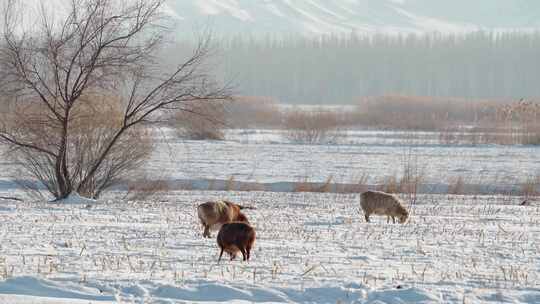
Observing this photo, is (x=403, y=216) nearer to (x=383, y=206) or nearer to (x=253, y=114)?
(x=383, y=206)

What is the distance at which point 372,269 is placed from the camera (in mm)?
10648

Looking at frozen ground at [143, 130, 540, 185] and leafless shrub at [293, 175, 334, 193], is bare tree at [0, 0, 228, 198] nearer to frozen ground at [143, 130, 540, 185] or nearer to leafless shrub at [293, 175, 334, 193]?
frozen ground at [143, 130, 540, 185]

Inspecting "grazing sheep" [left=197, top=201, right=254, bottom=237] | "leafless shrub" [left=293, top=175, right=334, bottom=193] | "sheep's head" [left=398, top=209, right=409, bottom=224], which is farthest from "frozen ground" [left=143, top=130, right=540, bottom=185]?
"grazing sheep" [left=197, top=201, right=254, bottom=237]

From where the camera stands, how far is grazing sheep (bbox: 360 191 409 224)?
54.7 ft

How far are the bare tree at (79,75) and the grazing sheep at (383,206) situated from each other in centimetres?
550

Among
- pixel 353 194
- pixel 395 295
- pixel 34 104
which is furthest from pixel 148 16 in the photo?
pixel 395 295

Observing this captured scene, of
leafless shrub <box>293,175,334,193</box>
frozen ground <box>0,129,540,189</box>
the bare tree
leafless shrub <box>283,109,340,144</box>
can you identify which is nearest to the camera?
the bare tree

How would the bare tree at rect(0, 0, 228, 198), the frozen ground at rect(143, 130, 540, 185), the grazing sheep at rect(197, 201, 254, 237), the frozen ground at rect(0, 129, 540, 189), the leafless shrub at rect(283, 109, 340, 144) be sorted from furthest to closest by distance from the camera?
1. the leafless shrub at rect(283, 109, 340, 144)
2. the frozen ground at rect(143, 130, 540, 185)
3. the frozen ground at rect(0, 129, 540, 189)
4. the bare tree at rect(0, 0, 228, 198)
5. the grazing sheep at rect(197, 201, 254, 237)

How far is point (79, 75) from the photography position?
20.7 metres

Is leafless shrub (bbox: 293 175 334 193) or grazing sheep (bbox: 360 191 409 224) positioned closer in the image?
grazing sheep (bbox: 360 191 409 224)

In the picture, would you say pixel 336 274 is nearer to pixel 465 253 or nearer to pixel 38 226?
pixel 465 253

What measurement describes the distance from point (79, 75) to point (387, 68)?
110363mm

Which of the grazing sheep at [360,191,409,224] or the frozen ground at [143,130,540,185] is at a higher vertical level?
the frozen ground at [143,130,540,185]

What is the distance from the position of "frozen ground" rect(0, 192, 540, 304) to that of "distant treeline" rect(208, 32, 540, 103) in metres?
99.9
